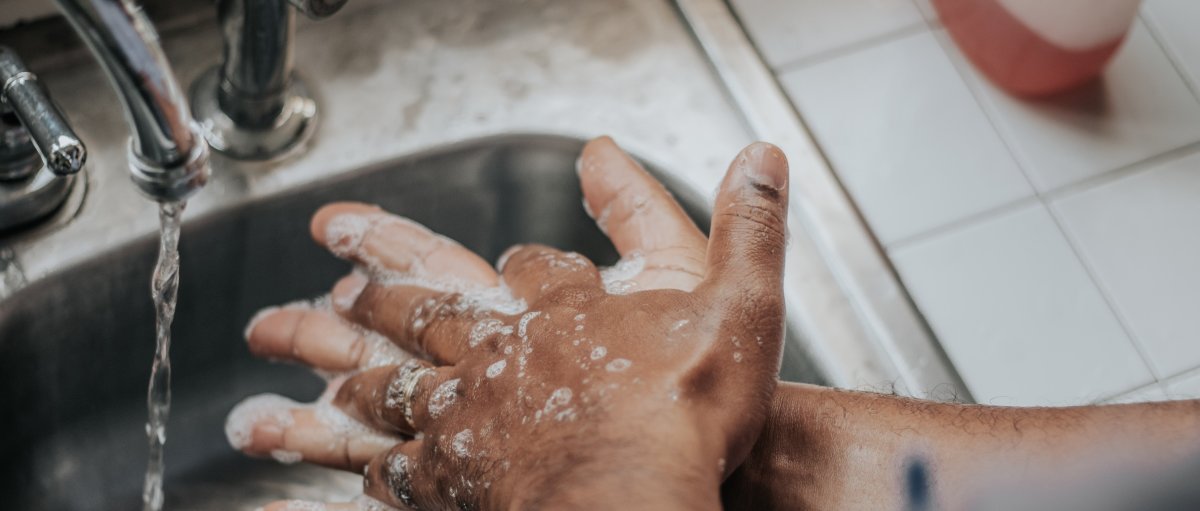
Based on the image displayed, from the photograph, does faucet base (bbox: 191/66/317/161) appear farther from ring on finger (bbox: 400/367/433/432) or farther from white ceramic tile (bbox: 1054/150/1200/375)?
white ceramic tile (bbox: 1054/150/1200/375)

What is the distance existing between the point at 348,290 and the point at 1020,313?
22.3 inches

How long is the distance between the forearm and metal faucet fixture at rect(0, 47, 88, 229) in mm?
466

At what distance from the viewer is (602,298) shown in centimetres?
66

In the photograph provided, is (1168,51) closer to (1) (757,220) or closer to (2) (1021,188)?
(2) (1021,188)

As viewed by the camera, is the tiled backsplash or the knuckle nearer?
the knuckle

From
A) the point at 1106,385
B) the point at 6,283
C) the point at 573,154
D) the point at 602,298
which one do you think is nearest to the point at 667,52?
the point at 573,154

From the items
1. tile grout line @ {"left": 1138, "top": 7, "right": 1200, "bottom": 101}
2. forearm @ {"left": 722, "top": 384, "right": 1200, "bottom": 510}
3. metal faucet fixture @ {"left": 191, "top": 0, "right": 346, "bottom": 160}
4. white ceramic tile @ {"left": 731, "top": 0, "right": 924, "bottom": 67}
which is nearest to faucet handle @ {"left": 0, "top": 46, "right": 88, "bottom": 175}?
metal faucet fixture @ {"left": 191, "top": 0, "right": 346, "bottom": 160}

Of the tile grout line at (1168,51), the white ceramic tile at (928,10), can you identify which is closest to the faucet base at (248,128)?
the white ceramic tile at (928,10)

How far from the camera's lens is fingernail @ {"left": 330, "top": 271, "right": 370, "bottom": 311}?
0.89 meters

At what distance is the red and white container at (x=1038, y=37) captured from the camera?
90 centimetres

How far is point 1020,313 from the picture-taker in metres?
0.87

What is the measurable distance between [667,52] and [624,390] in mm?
465

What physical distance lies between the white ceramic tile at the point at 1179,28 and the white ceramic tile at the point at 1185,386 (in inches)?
12.1

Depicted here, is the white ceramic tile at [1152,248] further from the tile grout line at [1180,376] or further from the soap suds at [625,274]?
the soap suds at [625,274]
